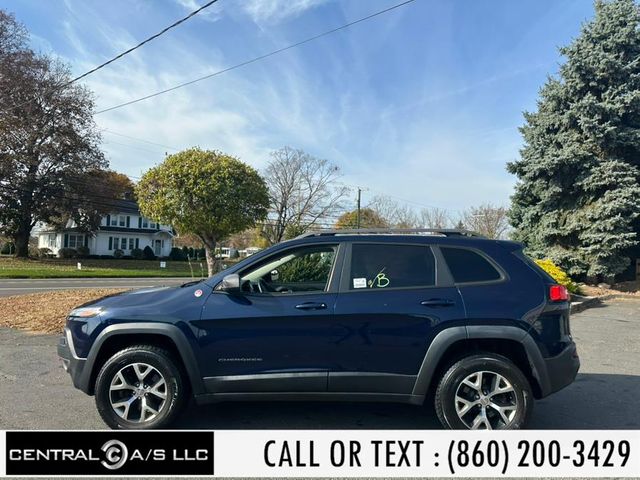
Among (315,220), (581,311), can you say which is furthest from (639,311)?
(315,220)

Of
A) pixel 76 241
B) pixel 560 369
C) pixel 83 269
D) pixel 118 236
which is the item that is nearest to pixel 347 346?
pixel 560 369

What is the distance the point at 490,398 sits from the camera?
12.9ft

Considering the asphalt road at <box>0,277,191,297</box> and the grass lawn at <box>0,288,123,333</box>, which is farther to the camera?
the asphalt road at <box>0,277,191,297</box>

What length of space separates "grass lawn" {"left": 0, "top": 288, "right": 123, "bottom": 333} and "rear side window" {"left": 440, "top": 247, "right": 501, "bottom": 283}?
7597 mm

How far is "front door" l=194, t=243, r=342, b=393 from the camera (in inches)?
156

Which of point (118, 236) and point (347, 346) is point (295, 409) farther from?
point (118, 236)

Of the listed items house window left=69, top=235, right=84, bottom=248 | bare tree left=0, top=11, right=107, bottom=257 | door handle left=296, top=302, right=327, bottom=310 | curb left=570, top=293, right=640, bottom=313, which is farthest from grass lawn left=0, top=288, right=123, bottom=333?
house window left=69, top=235, right=84, bottom=248

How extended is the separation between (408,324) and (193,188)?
1351cm

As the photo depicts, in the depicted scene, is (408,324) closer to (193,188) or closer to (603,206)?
(193,188)

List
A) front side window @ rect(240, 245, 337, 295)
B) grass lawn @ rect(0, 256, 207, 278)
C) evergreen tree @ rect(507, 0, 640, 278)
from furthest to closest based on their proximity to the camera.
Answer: grass lawn @ rect(0, 256, 207, 278)
evergreen tree @ rect(507, 0, 640, 278)
front side window @ rect(240, 245, 337, 295)

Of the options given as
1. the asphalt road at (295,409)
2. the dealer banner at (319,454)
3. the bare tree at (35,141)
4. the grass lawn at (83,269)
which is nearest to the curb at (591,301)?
the asphalt road at (295,409)

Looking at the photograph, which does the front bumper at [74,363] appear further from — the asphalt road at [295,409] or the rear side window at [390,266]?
the rear side window at [390,266]

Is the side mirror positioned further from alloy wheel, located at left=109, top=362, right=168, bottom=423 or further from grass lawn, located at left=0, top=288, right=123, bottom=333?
grass lawn, located at left=0, top=288, right=123, bottom=333

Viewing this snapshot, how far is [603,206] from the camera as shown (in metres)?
17.8
